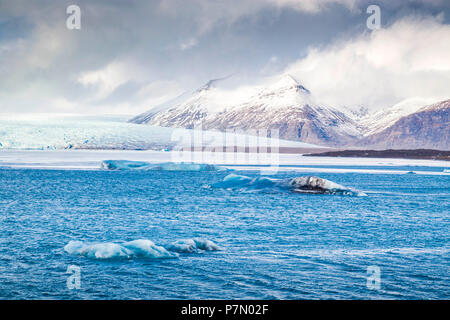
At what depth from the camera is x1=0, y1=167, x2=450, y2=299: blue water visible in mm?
11164

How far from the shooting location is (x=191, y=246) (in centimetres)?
1462

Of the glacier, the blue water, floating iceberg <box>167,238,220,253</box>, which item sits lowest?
the blue water

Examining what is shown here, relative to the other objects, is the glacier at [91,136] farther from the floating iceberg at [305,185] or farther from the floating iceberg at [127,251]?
the floating iceberg at [127,251]

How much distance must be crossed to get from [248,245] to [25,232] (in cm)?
735

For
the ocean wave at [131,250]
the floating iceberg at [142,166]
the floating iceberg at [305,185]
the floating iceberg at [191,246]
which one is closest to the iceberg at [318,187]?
the floating iceberg at [305,185]

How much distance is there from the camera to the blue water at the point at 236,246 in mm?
11164

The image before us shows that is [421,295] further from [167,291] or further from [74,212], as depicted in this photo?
[74,212]

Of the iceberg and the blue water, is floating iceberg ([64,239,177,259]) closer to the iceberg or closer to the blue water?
the blue water

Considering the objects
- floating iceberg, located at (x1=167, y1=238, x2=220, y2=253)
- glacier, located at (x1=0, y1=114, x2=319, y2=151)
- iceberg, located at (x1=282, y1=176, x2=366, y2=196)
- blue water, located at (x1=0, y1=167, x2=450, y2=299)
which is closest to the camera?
blue water, located at (x1=0, y1=167, x2=450, y2=299)

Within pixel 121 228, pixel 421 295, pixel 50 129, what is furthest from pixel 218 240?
pixel 50 129

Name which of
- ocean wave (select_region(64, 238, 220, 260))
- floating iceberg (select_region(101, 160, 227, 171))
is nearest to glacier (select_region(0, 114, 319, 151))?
floating iceberg (select_region(101, 160, 227, 171))

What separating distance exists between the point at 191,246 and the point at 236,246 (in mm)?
1680

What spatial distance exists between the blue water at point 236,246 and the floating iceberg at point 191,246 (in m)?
0.22

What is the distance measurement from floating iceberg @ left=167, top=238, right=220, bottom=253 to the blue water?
0.22 m
